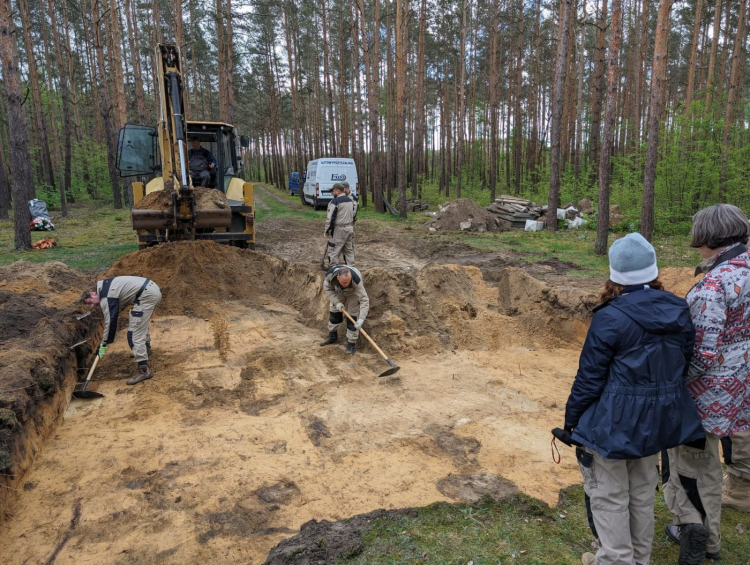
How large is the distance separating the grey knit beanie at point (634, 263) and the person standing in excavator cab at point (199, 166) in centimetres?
1030

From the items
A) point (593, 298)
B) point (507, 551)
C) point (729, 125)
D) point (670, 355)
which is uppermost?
point (729, 125)

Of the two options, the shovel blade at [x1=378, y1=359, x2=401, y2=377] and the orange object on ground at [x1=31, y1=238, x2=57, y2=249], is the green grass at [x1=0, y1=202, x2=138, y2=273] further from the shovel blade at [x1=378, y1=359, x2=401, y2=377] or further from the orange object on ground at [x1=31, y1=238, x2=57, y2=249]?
the shovel blade at [x1=378, y1=359, x2=401, y2=377]

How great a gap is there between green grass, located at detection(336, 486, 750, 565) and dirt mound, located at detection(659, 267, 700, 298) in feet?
15.7

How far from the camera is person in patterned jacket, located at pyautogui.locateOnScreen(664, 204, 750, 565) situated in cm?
256

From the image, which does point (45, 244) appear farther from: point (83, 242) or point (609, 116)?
point (609, 116)

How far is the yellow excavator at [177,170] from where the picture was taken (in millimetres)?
8766

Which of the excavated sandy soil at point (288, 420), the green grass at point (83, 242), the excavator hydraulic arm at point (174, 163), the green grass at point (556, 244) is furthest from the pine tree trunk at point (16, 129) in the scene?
the green grass at point (556, 244)

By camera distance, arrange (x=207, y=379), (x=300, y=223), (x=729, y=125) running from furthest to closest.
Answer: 1. (x=300, y=223)
2. (x=729, y=125)
3. (x=207, y=379)

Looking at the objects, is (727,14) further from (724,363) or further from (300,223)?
(724,363)

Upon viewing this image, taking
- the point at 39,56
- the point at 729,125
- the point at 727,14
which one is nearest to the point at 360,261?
the point at 729,125

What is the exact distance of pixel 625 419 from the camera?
228 centimetres

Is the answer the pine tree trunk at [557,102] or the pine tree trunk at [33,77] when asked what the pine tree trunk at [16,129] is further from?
the pine tree trunk at [557,102]

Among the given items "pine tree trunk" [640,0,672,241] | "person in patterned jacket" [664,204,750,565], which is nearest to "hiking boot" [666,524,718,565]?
"person in patterned jacket" [664,204,750,565]

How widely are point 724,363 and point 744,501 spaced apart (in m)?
1.21
